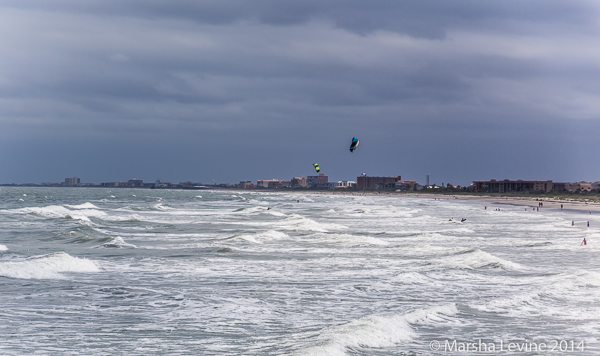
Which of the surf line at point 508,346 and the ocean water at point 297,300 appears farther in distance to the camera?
the ocean water at point 297,300

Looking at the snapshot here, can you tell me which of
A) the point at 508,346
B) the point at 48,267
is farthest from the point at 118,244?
the point at 508,346

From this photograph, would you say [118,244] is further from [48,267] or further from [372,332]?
[372,332]

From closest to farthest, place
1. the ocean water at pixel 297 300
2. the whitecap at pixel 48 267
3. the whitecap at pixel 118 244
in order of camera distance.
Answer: the ocean water at pixel 297 300, the whitecap at pixel 48 267, the whitecap at pixel 118 244

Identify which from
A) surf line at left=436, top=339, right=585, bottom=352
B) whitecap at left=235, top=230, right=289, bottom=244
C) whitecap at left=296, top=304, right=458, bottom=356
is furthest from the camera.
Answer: whitecap at left=235, top=230, right=289, bottom=244

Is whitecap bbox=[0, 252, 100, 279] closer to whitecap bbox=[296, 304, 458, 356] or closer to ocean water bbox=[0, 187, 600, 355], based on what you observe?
ocean water bbox=[0, 187, 600, 355]

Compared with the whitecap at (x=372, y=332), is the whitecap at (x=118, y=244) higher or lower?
lower

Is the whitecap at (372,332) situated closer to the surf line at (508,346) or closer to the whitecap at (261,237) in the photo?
the surf line at (508,346)

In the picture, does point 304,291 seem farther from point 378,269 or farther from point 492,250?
point 492,250

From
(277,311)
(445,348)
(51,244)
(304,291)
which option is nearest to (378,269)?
(304,291)

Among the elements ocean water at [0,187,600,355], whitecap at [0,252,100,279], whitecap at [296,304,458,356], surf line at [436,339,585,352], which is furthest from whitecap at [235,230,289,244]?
surf line at [436,339,585,352]

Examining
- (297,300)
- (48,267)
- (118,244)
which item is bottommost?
(118,244)

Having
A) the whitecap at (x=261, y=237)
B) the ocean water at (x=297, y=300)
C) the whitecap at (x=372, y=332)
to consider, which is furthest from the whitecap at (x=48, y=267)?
the whitecap at (x=372, y=332)

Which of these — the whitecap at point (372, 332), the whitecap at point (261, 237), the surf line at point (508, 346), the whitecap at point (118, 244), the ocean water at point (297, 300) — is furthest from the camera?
the whitecap at point (261, 237)

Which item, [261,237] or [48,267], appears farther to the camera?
[261,237]
